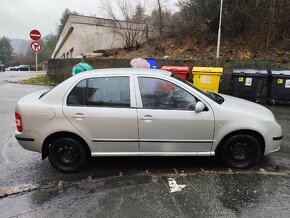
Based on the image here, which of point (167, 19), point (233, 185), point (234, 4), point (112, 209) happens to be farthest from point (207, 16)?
point (112, 209)

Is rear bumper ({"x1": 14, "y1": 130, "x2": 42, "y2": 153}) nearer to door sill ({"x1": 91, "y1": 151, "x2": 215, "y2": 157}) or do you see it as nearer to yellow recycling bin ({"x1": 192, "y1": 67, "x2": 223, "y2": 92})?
door sill ({"x1": 91, "y1": 151, "x2": 215, "y2": 157})

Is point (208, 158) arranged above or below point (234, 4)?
below

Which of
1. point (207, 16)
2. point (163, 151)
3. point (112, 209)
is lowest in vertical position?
point (112, 209)

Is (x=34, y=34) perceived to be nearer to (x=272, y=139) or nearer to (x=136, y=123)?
(x=136, y=123)

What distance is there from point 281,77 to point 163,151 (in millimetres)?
6651

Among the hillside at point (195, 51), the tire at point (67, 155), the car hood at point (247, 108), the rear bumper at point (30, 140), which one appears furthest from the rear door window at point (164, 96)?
the hillside at point (195, 51)

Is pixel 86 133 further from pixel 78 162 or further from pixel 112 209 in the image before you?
pixel 112 209

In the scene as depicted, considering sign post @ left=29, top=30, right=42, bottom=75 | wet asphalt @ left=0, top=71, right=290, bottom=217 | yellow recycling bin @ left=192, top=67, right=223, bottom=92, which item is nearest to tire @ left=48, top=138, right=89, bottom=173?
wet asphalt @ left=0, top=71, right=290, bottom=217

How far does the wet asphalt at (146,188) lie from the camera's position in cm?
336

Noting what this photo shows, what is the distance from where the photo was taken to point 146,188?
3857 millimetres

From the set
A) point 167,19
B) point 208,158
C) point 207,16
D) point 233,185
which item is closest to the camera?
point 233,185

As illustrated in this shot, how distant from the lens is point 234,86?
973cm

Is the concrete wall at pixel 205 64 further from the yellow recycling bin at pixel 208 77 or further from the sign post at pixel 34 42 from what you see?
the sign post at pixel 34 42

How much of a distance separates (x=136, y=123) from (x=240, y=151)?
5.42 feet
